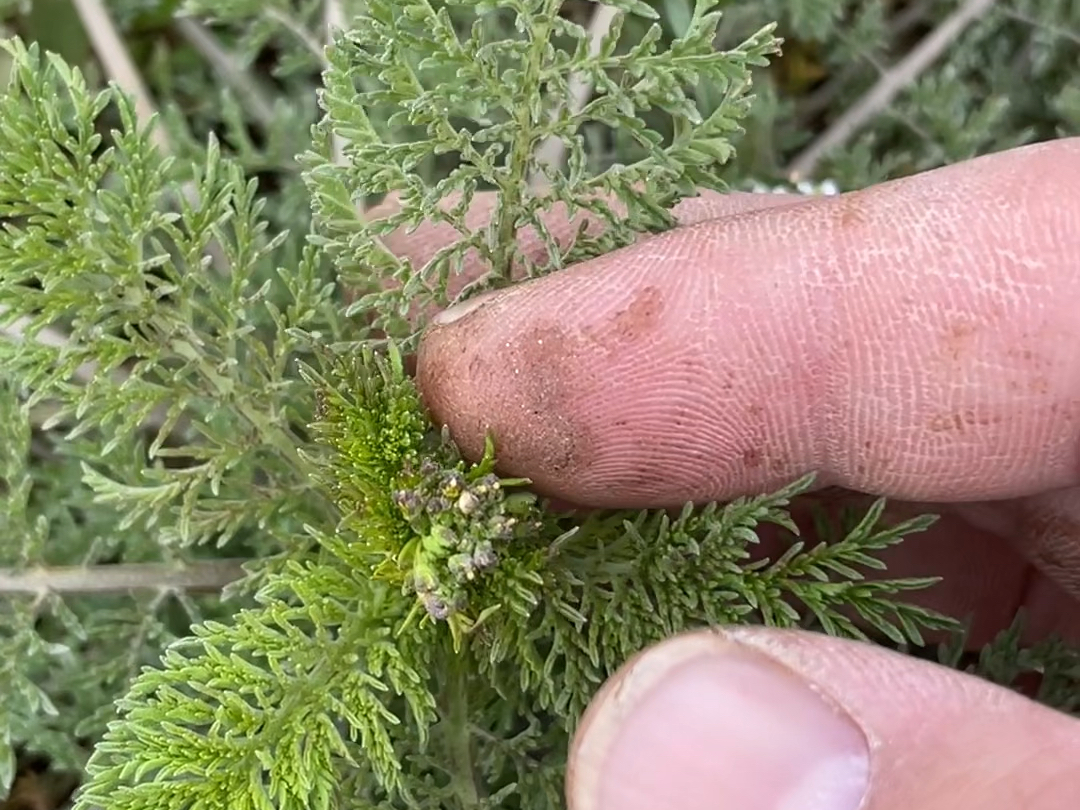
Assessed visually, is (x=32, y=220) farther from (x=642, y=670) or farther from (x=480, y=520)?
(x=642, y=670)

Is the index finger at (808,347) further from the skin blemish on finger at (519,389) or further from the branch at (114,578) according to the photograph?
the branch at (114,578)

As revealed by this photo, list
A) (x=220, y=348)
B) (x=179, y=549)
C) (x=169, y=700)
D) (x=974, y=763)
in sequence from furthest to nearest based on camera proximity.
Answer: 1. (x=179, y=549)
2. (x=220, y=348)
3. (x=169, y=700)
4. (x=974, y=763)

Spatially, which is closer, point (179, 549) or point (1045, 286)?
point (1045, 286)

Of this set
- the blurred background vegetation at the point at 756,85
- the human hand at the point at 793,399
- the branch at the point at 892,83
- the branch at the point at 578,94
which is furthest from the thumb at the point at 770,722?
the branch at the point at 892,83

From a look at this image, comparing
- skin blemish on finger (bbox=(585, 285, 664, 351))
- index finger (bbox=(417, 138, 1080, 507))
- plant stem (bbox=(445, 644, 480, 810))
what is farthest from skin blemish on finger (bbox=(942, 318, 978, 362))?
plant stem (bbox=(445, 644, 480, 810))

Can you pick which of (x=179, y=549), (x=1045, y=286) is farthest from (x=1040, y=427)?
(x=179, y=549)

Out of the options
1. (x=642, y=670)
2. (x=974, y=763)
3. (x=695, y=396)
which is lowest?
(x=974, y=763)
